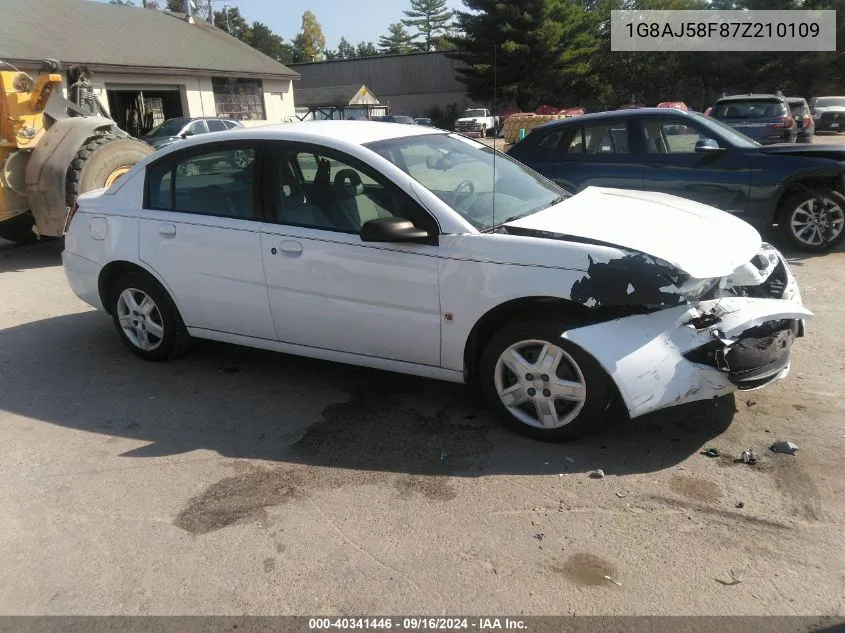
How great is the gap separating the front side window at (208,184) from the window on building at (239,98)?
79.9 ft

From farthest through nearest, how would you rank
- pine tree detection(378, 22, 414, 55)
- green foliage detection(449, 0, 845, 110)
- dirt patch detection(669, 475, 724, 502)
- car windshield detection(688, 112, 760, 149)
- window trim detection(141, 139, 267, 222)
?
pine tree detection(378, 22, 414, 55)
green foliage detection(449, 0, 845, 110)
car windshield detection(688, 112, 760, 149)
window trim detection(141, 139, 267, 222)
dirt patch detection(669, 475, 724, 502)

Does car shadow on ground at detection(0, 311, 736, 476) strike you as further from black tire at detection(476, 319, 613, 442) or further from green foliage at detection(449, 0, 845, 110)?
green foliage at detection(449, 0, 845, 110)

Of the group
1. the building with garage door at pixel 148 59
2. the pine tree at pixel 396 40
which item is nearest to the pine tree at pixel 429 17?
the pine tree at pixel 396 40

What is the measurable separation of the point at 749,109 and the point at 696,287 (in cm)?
1448

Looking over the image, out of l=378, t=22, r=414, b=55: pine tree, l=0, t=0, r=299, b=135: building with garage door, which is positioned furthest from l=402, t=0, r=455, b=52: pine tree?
l=0, t=0, r=299, b=135: building with garage door

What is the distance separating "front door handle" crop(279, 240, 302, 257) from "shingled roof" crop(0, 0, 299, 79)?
709 inches

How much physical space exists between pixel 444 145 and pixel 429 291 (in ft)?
4.42

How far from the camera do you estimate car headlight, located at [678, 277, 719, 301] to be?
3348 mm

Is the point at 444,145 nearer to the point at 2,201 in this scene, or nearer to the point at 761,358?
the point at 761,358

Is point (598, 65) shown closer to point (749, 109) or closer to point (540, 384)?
point (749, 109)

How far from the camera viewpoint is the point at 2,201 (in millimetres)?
8320

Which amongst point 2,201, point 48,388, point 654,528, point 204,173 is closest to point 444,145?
point 204,173

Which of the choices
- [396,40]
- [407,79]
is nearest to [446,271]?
[407,79]

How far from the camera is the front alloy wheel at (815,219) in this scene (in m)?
7.66
